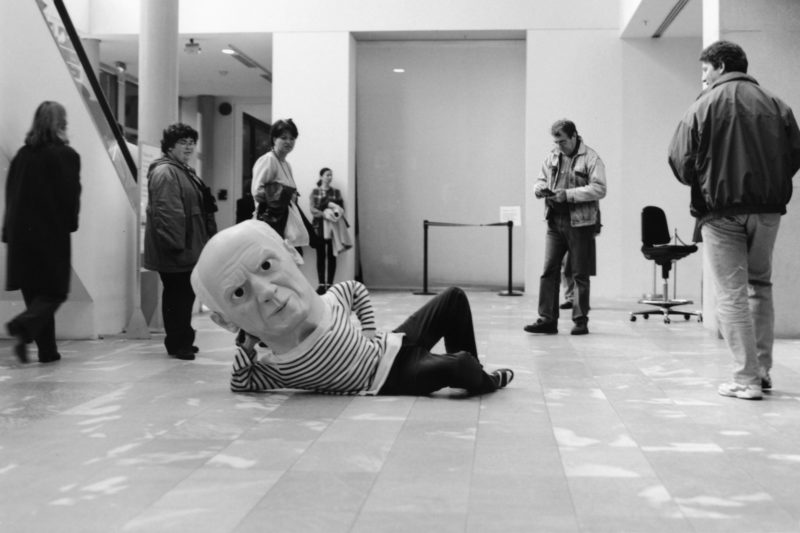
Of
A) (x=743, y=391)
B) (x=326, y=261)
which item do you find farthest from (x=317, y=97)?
(x=743, y=391)

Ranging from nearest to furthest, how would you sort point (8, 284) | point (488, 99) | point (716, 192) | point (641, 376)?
point (716, 192), point (641, 376), point (8, 284), point (488, 99)

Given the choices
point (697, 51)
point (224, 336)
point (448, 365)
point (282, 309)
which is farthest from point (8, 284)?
point (697, 51)

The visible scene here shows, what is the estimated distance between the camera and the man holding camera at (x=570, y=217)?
25.6ft

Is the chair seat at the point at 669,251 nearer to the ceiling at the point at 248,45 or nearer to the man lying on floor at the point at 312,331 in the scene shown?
the ceiling at the point at 248,45

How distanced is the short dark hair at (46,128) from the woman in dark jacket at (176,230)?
69 centimetres

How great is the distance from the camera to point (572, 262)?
7902mm

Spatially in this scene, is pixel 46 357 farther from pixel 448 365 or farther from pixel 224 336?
pixel 448 365

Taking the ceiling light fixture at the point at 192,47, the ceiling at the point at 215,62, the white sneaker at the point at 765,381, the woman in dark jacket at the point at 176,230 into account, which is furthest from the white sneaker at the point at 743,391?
the ceiling light fixture at the point at 192,47

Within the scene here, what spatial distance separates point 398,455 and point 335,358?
1.09 metres

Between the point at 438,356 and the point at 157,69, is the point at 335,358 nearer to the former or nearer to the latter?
the point at 438,356

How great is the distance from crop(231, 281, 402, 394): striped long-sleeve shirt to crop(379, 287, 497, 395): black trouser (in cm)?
8

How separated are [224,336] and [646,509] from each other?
5.45 meters

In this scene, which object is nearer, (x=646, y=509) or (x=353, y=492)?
(x=646, y=509)

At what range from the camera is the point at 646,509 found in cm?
276
